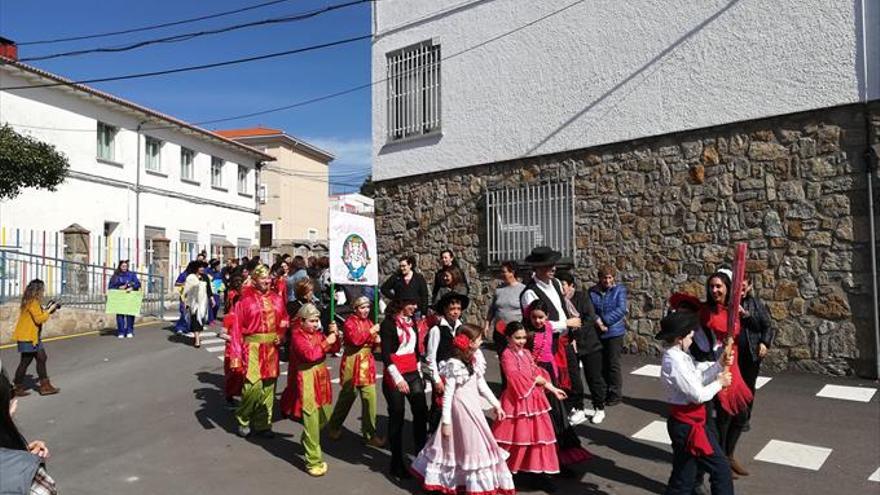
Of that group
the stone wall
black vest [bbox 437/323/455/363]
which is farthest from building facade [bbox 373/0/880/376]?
black vest [bbox 437/323/455/363]

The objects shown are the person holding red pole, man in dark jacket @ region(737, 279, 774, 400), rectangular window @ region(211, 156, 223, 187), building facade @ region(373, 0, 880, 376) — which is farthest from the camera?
rectangular window @ region(211, 156, 223, 187)

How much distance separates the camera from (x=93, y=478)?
5.30m

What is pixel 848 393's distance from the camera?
24.8 ft

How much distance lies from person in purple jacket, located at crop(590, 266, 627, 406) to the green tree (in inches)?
620

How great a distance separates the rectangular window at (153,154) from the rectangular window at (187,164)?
127cm

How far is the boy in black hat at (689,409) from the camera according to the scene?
13.1 ft

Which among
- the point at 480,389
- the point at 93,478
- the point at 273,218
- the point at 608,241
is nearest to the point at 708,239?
the point at 608,241

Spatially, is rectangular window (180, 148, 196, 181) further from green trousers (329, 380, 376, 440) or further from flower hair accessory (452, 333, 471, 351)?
flower hair accessory (452, 333, 471, 351)

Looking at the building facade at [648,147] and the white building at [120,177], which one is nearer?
the building facade at [648,147]

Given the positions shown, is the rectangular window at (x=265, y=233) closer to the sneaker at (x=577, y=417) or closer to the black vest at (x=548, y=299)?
the sneaker at (x=577, y=417)

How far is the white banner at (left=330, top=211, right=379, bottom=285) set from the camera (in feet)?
23.9

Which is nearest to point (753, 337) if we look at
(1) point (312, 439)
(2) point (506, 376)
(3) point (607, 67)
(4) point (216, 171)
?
(2) point (506, 376)

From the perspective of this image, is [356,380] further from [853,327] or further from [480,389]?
[853,327]

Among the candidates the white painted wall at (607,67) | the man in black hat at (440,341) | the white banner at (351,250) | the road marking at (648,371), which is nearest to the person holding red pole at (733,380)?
the man in black hat at (440,341)
